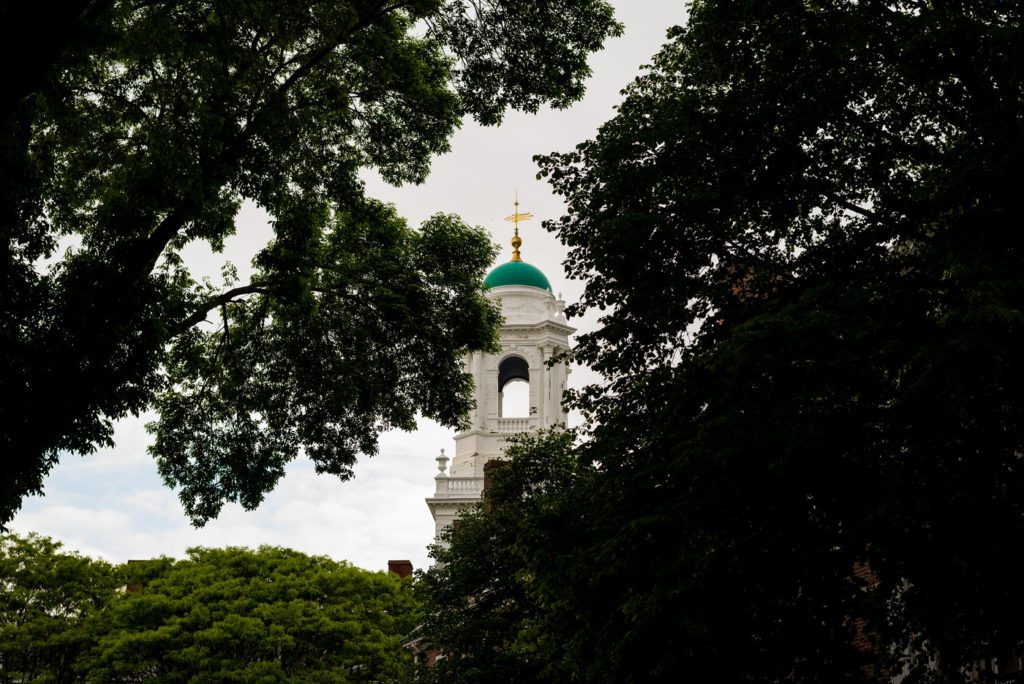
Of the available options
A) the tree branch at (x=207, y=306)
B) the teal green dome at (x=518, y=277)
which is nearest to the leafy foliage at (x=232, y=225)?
the tree branch at (x=207, y=306)

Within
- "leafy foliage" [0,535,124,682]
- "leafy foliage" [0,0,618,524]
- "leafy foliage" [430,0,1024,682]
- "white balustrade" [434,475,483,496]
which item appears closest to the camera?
"leafy foliage" [430,0,1024,682]

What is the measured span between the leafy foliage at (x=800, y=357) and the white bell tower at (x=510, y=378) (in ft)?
133

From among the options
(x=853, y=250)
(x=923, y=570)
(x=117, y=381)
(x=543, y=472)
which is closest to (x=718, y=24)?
(x=853, y=250)

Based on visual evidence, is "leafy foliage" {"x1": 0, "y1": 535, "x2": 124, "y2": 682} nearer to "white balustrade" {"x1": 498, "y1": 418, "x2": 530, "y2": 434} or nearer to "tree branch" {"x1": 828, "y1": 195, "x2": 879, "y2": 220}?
"white balustrade" {"x1": 498, "y1": 418, "x2": 530, "y2": 434}

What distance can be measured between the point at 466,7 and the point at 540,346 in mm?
45871

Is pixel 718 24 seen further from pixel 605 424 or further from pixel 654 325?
pixel 605 424

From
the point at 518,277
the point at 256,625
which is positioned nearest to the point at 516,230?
the point at 518,277

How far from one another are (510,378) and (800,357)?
54.8 m

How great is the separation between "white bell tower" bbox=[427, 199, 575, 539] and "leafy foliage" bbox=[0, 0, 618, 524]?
35.4 m

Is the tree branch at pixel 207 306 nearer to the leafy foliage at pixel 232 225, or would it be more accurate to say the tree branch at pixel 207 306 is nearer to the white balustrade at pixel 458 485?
the leafy foliage at pixel 232 225

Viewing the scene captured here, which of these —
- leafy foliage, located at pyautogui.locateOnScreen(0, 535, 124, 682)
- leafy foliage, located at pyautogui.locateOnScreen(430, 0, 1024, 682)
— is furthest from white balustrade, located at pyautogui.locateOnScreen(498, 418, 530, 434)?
leafy foliage, located at pyautogui.locateOnScreen(430, 0, 1024, 682)

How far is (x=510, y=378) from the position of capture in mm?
68312

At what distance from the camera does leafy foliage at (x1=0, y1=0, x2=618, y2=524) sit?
15367 mm

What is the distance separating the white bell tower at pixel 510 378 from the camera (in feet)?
192
